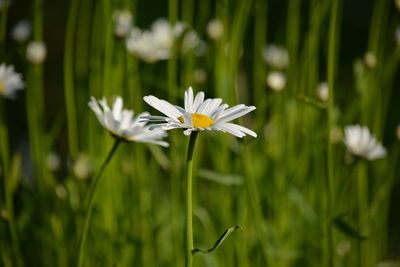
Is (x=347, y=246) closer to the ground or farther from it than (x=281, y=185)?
closer to the ground

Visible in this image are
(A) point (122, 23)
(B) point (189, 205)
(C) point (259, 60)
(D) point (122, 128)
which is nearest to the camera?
(B) point (189, 205)

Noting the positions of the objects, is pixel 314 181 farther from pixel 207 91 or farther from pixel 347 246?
pixel 207 91

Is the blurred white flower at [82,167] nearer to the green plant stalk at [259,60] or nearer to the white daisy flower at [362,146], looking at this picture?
the green plant stalk at [259,60]

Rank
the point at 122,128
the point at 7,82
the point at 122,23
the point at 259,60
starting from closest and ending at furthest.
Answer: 1. the point at 122,128
2. the point at 7,82
3. the point at 122,23
4. the point at 259,60

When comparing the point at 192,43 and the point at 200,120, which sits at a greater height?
the point at 192,43

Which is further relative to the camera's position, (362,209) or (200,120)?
(362,209)

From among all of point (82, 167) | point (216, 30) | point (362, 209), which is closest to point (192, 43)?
point (216, 30)

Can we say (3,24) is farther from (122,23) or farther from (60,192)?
(60,192)

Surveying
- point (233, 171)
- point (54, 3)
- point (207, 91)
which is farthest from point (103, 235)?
point (54, 3)
